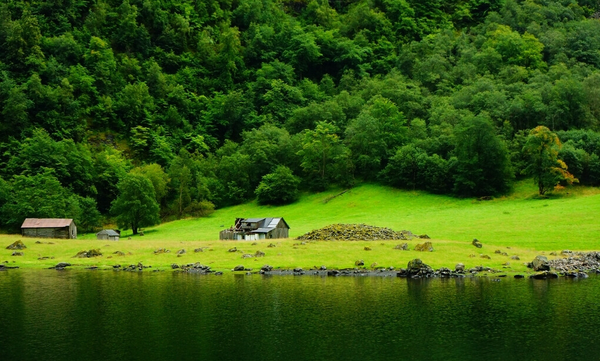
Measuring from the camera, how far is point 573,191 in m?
120

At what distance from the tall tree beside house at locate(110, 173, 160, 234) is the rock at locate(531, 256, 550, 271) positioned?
7580 centimetres

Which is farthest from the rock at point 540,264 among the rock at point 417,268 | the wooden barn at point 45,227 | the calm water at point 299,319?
the wooden barn at point 45,227

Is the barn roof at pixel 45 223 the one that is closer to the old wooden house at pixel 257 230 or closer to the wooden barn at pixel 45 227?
the wooden barn at pixel 45 227

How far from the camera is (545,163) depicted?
11925 centimetres

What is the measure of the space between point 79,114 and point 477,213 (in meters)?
118

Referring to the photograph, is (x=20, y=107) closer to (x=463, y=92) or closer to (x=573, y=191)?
(x=463, y=92)

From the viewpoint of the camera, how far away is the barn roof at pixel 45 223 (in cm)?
10944

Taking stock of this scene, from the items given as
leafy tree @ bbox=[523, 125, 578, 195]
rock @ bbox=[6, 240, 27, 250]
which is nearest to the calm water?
rock @ bbox=[6, 240, 27, 250]

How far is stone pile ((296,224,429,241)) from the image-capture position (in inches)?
3479

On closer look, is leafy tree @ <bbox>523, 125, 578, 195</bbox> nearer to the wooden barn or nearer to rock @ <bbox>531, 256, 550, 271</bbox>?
rock @ <bbox>531, 256, 550, 271</bbox>

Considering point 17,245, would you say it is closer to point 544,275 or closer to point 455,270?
point 455,270

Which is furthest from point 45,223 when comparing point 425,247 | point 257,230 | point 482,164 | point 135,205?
point 482,164

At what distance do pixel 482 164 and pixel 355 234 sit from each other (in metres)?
52.4

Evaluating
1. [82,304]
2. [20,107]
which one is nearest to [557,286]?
[82,304]
